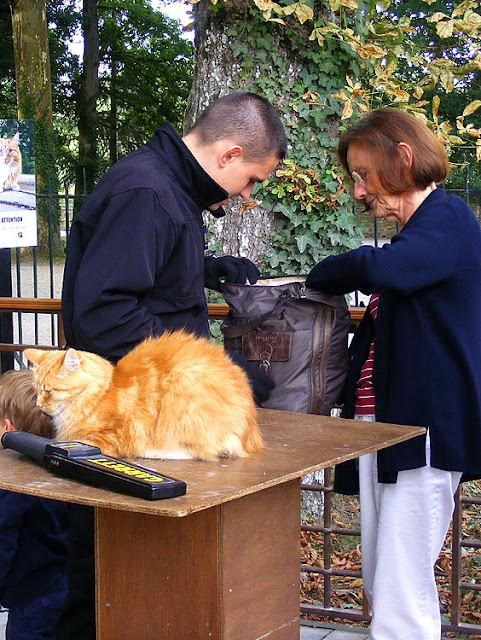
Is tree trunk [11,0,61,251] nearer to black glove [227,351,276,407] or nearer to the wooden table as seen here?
black glove [227,351,276,407]

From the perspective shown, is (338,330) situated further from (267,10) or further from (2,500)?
(267,10)

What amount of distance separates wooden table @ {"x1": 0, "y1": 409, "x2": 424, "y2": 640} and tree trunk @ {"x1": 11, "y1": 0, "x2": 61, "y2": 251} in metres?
11.8

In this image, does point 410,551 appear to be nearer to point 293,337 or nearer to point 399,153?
point 293,337

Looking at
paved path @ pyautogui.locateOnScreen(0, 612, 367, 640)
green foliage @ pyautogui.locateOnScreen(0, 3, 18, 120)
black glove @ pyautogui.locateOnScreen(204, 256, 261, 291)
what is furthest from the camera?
green foliage @ pyautogui.locateOnScreen(0, 3, 18, 120)

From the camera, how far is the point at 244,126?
2.37 metres

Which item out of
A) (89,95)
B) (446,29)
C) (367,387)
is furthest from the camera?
(89,95)

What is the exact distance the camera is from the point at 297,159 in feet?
15.4

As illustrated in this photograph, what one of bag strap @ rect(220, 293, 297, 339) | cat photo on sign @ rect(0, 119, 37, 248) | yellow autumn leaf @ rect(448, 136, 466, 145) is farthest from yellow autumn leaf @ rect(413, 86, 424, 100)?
bag strap @ rect(220, 293, 297, 339)

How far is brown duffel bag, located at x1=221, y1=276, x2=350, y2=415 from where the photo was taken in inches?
101

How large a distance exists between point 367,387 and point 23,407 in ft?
3.74

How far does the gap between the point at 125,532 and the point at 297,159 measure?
3.29 metres

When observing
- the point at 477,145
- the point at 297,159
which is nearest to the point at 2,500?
the point at 297,159

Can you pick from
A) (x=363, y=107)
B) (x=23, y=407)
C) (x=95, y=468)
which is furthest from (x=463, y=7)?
(x=95, y=468)

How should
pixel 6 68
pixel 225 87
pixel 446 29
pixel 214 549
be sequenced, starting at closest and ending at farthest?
pixel 214 549 < pixel 225 87 < pixel 446 29 < pixel 6 68
